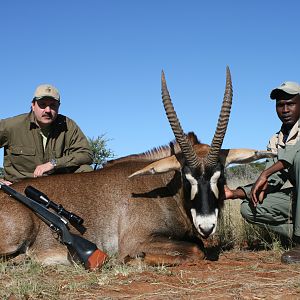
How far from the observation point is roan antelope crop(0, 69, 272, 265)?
5004mm

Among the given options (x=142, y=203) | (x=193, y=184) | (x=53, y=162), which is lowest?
(x=142, y=203)

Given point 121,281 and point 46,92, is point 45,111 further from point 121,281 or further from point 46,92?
point 121,281

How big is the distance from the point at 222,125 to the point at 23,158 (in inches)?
116

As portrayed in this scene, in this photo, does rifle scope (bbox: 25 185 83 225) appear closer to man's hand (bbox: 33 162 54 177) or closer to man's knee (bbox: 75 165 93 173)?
man's hand (bbox: 33 162 54 177)

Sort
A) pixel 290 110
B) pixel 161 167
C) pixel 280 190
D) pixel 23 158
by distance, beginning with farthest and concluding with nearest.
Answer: pixel 23 158, pixel 280 190, pixel 290 110, pixel 161 167

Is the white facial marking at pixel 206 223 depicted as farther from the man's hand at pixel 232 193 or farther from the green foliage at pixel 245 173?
the green foliage at pixel 245 173

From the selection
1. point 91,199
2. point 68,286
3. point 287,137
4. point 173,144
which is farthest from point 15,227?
point 287,137

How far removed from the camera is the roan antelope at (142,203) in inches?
197

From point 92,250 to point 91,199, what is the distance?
877mm

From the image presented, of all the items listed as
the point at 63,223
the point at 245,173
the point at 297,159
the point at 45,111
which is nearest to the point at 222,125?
the point at 297,159

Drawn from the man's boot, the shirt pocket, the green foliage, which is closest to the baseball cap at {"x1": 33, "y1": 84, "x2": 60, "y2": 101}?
the shirt pocket

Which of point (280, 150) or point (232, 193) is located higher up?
point (280, 150)

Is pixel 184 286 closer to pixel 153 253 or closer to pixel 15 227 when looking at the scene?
pixel 153 253

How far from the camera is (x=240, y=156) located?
17.6 ft
